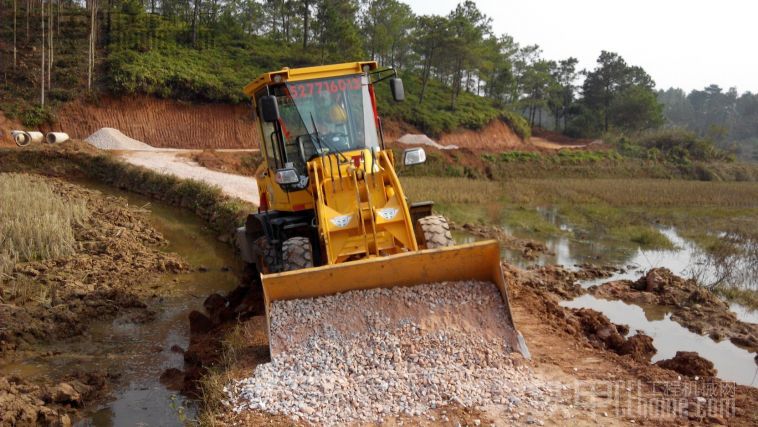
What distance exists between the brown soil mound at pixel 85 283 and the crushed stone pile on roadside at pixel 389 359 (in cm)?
388

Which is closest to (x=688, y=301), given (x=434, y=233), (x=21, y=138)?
(x=434, y=233)

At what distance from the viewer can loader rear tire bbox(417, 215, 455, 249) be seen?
6988 mm

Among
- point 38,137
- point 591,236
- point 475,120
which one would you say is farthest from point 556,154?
point 38,137

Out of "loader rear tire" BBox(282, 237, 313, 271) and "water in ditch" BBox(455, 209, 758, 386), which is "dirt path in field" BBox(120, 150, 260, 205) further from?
"loader rear tire" BBox(282, 237, 313, 271)

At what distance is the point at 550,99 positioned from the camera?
213ft

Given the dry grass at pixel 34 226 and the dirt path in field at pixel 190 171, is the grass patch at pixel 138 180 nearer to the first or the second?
the dirt path in field at pixel 190 171

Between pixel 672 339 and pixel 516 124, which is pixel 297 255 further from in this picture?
pixel 516 124

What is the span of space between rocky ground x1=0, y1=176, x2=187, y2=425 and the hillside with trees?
68.7 feet

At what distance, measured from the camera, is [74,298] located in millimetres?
8781

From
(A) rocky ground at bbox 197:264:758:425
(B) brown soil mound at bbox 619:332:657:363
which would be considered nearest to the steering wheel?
(A) rocky ground at bbox 197:264:758:425

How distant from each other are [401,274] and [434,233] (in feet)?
3.40

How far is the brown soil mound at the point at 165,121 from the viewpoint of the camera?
30.3 m

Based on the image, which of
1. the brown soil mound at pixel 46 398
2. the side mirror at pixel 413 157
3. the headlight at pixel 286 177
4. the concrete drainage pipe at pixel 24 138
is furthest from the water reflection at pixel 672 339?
the concrete drainage pipe at pixel 24 138

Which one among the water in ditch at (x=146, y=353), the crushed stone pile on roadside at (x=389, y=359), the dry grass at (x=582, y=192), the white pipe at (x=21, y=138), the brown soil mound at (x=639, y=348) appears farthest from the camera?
the white pipe at (x=21, y=138)
